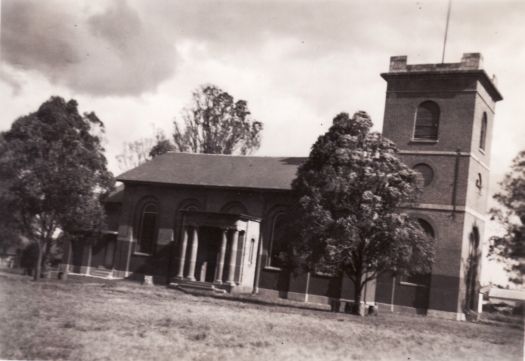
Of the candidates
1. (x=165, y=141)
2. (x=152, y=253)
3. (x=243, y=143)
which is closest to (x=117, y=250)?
(x=152, y=253)

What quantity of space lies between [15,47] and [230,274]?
65.8 feet

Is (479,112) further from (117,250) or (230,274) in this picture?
(117,250)

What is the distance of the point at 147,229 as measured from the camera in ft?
125

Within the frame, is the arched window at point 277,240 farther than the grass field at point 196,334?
Yes

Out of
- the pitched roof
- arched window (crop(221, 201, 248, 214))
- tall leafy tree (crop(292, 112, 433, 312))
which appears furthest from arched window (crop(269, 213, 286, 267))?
tall leafy tree (crop(292, 112, 433, 312))

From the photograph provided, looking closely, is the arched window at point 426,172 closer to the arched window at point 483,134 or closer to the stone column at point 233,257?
the arched window at point 483,134

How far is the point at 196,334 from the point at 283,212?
20.1 metres

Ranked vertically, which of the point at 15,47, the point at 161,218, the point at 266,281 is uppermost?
the point at 15,47

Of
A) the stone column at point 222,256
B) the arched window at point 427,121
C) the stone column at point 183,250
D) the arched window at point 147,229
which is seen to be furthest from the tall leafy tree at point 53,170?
the arched window at point 427,121

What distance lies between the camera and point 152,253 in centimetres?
3759

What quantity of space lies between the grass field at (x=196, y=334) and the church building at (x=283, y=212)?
24.5 feet

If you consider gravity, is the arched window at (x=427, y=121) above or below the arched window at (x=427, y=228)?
above

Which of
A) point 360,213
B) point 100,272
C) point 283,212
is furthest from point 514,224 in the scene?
point 100,272

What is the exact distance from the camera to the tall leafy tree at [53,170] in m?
25.1
